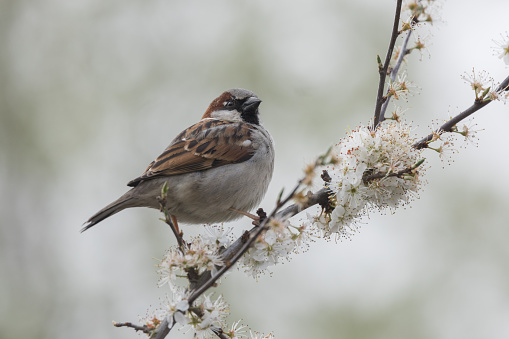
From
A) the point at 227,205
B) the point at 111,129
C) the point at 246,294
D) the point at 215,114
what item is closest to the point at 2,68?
the point at 111,129

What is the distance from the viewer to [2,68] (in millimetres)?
12234

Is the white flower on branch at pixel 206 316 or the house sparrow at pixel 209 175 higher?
the house sparrow at pixel 209 175

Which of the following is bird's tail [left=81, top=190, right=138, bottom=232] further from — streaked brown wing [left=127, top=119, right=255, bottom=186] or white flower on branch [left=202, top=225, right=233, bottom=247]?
white flower on branch [left=202, top=225, right=233, bottom=247]

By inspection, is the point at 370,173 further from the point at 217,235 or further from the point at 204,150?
the point at 204,150

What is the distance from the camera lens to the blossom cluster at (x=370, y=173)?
353 cm

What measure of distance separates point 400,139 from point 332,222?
2.03 feet

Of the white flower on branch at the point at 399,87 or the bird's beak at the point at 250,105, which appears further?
the bird's beak at the point at 250,105

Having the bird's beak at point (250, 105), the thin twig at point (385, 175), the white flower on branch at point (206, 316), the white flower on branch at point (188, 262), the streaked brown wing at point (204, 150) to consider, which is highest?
the bird's beak at point (250, 105)

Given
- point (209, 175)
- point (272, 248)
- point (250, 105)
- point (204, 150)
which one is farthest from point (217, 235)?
point (250, 105)

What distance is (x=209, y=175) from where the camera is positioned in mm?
5020

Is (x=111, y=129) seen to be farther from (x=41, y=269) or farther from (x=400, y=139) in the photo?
(x=400, y=139)

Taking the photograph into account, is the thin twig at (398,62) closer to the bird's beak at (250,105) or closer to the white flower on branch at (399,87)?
the white flower on branch at (399,87)

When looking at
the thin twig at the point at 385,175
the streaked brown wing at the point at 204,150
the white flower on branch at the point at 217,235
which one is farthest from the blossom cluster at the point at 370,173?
the streaked brown wing at the point at 204,150

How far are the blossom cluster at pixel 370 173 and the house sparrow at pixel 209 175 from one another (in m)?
1.44
